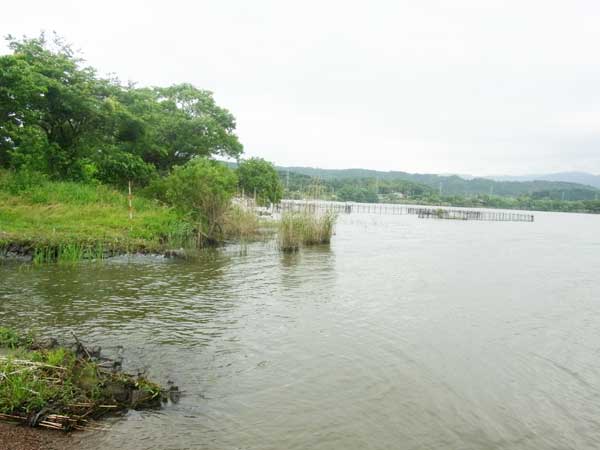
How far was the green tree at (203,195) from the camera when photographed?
20.2 meters

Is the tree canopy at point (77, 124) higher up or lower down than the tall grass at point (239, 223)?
higher up

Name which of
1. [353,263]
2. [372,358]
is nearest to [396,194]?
[353,263]

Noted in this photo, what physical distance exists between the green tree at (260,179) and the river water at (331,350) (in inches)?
932

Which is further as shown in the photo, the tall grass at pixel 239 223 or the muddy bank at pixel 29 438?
the tall grass at pixel 239 223

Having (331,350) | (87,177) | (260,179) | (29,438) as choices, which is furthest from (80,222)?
(260,179)

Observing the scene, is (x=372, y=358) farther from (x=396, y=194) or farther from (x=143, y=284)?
(x=396, y=194)

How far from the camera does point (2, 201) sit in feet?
59.1

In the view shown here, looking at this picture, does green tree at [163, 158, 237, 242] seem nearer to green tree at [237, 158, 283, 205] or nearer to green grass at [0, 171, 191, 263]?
green grass at [0, 171, 191, 263]

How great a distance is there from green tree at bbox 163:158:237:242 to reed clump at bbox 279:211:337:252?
115 inches

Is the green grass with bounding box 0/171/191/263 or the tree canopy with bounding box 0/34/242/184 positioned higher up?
the tree canopy with bounding box 0/34/242/184

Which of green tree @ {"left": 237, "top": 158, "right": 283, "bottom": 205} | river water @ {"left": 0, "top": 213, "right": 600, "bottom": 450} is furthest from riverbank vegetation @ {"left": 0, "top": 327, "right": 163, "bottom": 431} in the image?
green tree @ {"left": 237, "top": 158, "right": 283, "bottom": 205}

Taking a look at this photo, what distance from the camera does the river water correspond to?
4975mm

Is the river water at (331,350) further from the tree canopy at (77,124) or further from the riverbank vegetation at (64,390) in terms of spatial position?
the tree canopy at (77,124)

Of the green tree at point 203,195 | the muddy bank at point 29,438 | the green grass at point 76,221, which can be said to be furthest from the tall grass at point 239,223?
the muddy bank at point 29,438
